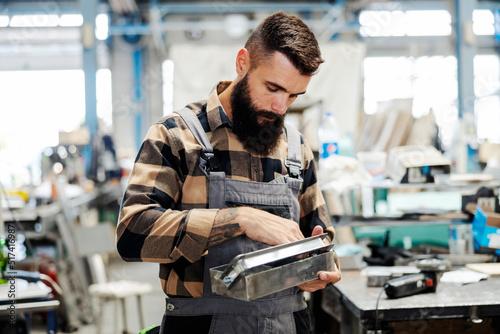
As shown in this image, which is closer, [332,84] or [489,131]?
[332,84]

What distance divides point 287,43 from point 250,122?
22 centimetres

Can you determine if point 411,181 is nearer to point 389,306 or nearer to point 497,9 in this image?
point 389,306

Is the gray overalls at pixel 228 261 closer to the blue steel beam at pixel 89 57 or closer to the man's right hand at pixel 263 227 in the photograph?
the man's right hand at pixel 263 227

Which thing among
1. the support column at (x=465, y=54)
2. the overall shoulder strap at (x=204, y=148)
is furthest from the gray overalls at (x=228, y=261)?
the support column at (x=465, y=54)

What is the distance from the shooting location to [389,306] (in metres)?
1.57

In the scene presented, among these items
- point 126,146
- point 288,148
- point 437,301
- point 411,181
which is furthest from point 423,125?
point 126,146

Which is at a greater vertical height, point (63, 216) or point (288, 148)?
point (288, 148)

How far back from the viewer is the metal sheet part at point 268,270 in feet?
3.34

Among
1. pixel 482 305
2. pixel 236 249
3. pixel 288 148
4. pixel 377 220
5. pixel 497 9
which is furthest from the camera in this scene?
pixel 497 9

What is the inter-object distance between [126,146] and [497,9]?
850 cm

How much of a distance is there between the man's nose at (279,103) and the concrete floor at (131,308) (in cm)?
257

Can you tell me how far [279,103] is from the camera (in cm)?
124

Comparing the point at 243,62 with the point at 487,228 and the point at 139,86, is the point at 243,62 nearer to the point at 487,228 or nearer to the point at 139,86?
the point at 487,228

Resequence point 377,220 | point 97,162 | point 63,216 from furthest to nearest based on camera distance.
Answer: point 97,162, point 63,216, point 377,220
